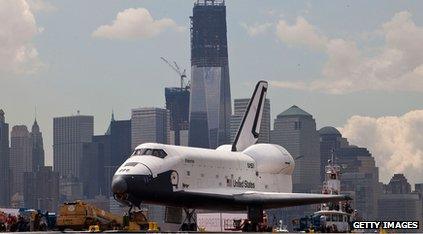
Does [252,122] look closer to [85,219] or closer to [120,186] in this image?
[85,219]

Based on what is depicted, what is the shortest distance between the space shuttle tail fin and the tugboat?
9578 millimetres

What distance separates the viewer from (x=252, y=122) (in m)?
107

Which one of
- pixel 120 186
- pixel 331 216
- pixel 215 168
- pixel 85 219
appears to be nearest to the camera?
pixel 120 186

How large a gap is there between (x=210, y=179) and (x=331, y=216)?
23.7m

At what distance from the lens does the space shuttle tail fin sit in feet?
341

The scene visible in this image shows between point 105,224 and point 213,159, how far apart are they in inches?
393

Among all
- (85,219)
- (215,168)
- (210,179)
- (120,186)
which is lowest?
(85,219)

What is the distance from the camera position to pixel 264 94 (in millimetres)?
110625

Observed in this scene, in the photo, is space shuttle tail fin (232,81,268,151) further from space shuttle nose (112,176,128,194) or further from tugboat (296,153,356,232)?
space shuttle nose (112,176,128,194)

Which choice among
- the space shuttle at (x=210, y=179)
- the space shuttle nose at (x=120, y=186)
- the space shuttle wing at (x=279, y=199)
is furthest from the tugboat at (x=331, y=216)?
the space shuttle nose at (x=120, y=186)

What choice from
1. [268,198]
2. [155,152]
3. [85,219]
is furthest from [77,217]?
[268,198]

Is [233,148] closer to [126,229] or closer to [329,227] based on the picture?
[329,227]

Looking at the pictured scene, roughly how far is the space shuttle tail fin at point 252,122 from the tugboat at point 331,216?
31.4ft

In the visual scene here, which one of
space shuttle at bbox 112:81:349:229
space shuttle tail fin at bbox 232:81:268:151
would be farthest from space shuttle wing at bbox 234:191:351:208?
space shuttle tail fin at bbox 232:81:268:151
